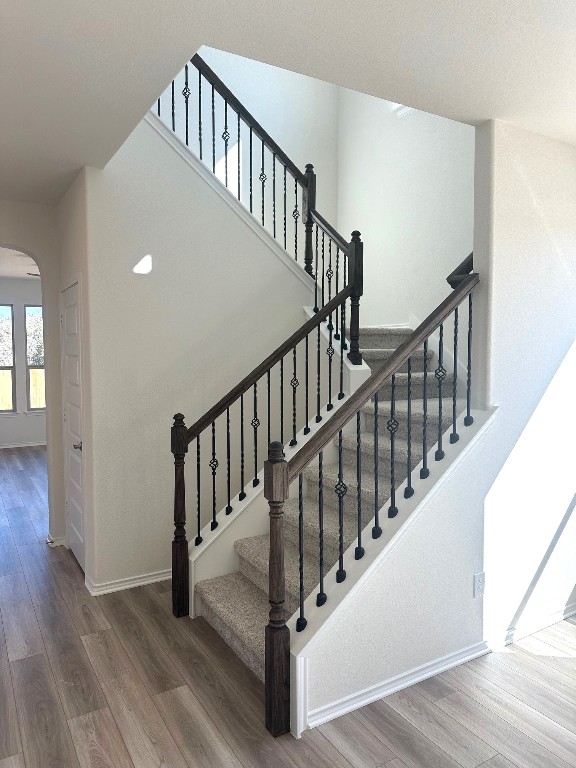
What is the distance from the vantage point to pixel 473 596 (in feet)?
9.18

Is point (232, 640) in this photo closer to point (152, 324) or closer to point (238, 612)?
point (238, 612)

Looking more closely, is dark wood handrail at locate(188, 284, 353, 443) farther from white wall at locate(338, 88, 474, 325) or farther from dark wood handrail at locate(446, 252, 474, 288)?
white wall at locate(338, 88, 474, 325)

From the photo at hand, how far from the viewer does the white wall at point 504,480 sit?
2504mm

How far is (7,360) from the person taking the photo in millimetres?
8938

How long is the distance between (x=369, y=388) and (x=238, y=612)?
4.58 ft

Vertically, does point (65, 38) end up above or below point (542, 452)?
above

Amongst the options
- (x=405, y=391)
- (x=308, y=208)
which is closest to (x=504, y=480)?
(x=405, y=391)

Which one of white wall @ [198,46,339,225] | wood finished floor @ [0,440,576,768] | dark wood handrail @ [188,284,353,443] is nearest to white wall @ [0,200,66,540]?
wood finished floor @ [0,440,576,768]

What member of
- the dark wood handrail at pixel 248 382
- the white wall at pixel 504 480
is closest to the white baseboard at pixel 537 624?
the white wall at pixel 504 480

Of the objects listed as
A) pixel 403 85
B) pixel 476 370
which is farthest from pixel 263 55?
pixel 476 370

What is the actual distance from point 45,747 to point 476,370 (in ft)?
8.21

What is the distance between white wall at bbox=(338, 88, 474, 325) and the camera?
14.3ft

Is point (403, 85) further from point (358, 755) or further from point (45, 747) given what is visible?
point (45, 747)

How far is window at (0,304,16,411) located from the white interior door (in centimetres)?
530
